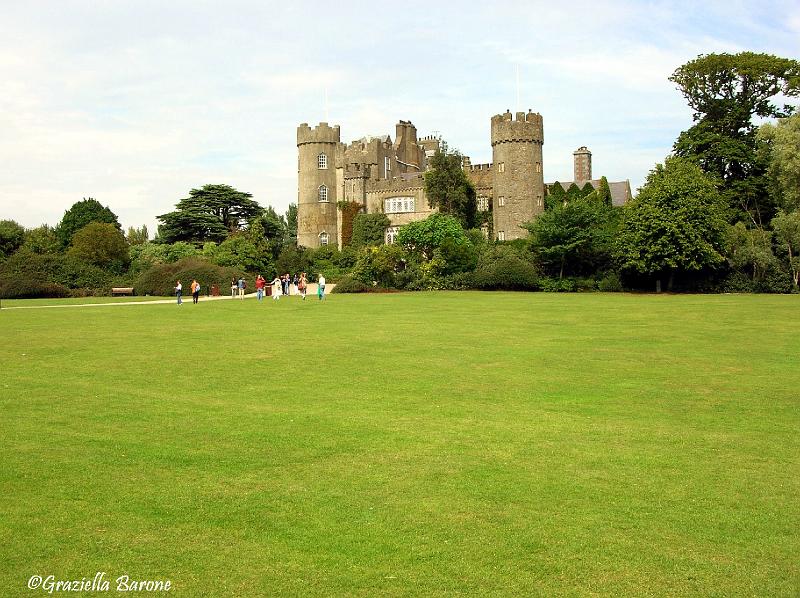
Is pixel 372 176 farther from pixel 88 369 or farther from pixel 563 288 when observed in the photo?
pixel 88 369

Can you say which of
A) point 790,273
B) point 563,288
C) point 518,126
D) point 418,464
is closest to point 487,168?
point 518,126

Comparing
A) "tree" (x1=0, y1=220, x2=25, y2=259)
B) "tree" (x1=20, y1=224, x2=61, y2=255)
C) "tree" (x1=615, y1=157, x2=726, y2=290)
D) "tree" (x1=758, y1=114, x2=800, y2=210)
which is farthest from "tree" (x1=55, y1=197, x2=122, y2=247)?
"tree" (x1=758, y1=114, x2=800, y2=210)

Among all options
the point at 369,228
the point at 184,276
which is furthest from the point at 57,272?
the point at 369,228

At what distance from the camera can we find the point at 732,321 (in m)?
27.7

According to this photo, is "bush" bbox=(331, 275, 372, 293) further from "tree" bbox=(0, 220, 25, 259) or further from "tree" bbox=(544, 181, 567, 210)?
"tree" bbox=(0, 220, 25, 259)

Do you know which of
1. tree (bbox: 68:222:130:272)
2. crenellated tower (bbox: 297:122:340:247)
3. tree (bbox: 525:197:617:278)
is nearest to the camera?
tree (bbox: 525:197:617:278)

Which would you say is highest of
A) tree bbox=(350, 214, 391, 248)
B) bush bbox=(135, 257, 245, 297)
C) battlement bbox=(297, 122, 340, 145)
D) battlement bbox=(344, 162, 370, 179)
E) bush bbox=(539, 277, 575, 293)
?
battlement bbox=(297, 122, 340, 145)

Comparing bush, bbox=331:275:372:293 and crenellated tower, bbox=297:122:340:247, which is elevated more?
crenellated tower, bbox=297:122:340:247

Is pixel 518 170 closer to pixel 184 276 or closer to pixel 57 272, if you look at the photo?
pixel 184 276

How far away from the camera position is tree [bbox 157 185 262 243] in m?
72.8

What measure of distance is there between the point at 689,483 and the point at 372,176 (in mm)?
74940

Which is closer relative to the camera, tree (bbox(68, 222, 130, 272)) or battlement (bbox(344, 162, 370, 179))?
tree (bbox(68, 222, 130, 272))

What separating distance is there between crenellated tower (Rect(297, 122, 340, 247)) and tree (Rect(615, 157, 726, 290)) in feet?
118

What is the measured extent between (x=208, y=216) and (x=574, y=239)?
110ft
